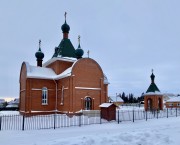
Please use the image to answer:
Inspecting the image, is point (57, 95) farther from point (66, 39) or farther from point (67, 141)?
point (67, 141)

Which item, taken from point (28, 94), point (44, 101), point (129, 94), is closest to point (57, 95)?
point (44, 101)

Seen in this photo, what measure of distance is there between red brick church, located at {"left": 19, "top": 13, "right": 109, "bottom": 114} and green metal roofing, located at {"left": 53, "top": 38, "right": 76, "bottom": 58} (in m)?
0.46

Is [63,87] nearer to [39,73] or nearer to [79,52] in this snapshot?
[39,73]

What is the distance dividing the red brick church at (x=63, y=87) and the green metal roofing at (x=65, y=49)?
458mm

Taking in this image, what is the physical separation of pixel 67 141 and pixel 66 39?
18.6 meters

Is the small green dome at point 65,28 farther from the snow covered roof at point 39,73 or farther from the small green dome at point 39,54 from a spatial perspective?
the snow covered roof at point 39,73

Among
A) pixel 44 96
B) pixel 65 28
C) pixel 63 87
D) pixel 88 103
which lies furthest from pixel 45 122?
pixel 65 28

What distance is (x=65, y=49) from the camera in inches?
963

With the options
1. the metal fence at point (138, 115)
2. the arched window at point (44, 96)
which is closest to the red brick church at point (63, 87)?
the arched window at point (44, 96)

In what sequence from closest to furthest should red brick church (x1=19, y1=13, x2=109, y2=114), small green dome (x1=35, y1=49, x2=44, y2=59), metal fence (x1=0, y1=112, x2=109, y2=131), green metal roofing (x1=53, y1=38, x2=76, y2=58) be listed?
1. metal fence (x1=0, y1=112, x2=109, y2=131)
2. red brick church (x1=19, y1=13, x2=109, y2=114)
3. green metal roofing (x1=53, y1=38, x2=76, y2=58)
4. small green dome (x1=35, y1=49, x2=44, y2=59)

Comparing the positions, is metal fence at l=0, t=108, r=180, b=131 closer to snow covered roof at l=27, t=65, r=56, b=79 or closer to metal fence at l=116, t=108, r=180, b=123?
metal fence at l=116, t=108, r=180, b=123

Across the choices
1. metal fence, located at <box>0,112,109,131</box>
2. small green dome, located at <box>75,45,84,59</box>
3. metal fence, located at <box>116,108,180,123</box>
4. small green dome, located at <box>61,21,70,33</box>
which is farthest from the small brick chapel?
small green dome, located at <box>61,21,70,33</box>

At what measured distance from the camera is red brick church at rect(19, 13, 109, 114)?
66.5ft

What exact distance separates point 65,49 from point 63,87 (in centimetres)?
518
